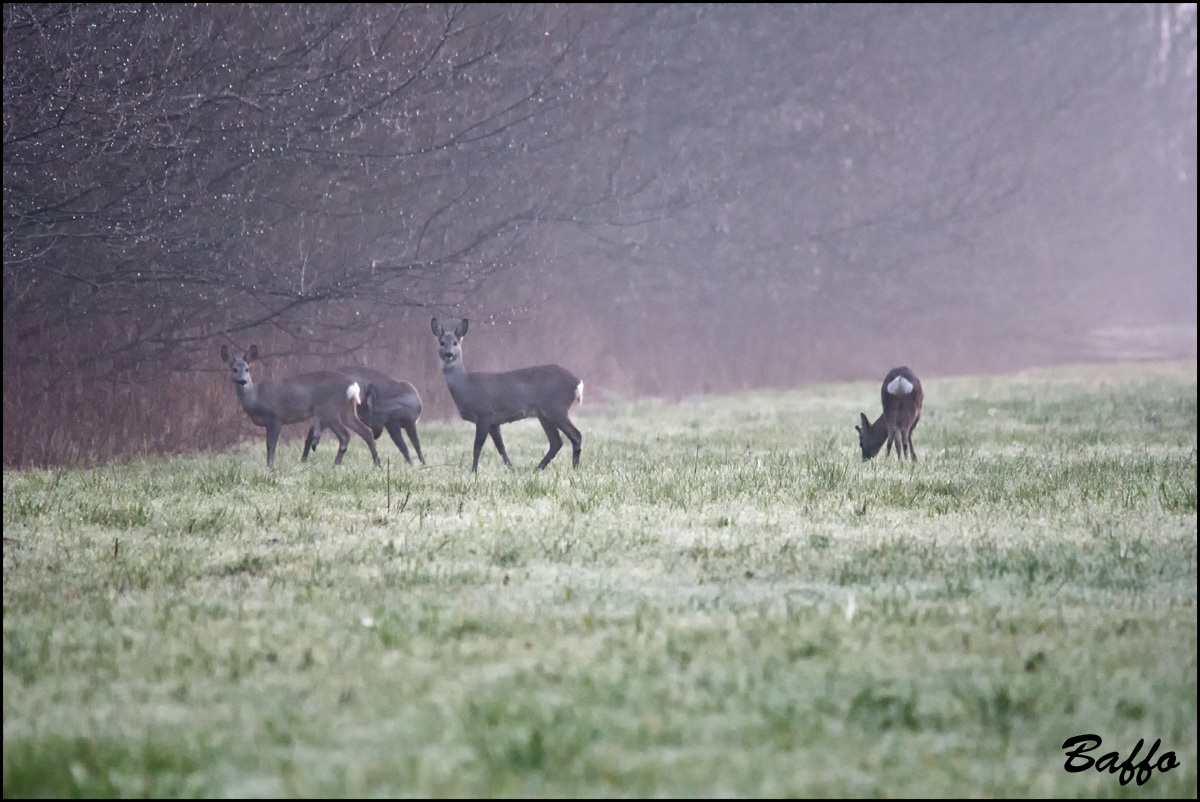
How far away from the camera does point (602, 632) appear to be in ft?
19.7

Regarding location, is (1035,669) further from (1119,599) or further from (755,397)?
(755,397)

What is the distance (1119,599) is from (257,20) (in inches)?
496

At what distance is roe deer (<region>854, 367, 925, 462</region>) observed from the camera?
532 inches

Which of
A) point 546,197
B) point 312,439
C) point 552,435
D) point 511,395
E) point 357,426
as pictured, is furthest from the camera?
point 546,197

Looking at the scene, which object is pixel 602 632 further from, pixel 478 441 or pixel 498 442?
pixel 498 442

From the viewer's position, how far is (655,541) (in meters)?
8.16

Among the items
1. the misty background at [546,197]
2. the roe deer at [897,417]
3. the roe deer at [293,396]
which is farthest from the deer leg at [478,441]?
the roe deer at [897,417]

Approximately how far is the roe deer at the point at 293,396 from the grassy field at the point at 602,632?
2547 mm

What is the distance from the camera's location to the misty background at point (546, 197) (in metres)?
14.0

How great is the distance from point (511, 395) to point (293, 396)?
222cm

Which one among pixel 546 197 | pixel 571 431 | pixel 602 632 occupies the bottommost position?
pixel 602 632

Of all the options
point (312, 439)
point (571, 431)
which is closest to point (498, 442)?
point (571, 431)

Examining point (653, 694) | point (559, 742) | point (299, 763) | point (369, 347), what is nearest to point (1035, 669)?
point (653, 694)

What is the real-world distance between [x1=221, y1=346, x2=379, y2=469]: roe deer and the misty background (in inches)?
46.2
